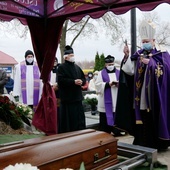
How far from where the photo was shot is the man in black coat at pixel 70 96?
5105 millimetres

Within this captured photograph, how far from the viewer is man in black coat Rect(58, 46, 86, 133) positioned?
16.8 feet

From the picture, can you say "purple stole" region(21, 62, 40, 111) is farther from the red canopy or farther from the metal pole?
the metal pole

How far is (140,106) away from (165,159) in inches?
33.9

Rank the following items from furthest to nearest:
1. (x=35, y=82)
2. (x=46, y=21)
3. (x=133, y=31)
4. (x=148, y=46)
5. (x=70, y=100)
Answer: (x=133, y=31)
(x=35, y=82)
(x=70, y=100)
(x=46, y=21)
(x=148, y=46)

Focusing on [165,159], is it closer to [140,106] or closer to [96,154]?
[140,106]

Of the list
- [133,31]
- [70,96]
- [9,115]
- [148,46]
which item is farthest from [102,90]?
[9,115]

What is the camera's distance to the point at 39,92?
573cm

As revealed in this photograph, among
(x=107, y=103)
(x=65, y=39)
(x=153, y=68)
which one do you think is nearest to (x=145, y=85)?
(x=153, y=68)

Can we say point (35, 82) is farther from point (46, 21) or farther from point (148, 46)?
point (148, 46)

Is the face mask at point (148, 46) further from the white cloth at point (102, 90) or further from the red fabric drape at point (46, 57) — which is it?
the white cloth at point (102, 90)

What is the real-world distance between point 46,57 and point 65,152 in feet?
7.58

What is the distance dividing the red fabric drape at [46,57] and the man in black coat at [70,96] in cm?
50

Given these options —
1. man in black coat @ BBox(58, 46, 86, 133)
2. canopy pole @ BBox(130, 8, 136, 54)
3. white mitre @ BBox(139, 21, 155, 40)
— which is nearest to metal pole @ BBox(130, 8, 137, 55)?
canopy pole @ BBox(130, 8, 136, 54)

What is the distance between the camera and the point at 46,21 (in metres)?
4.70
